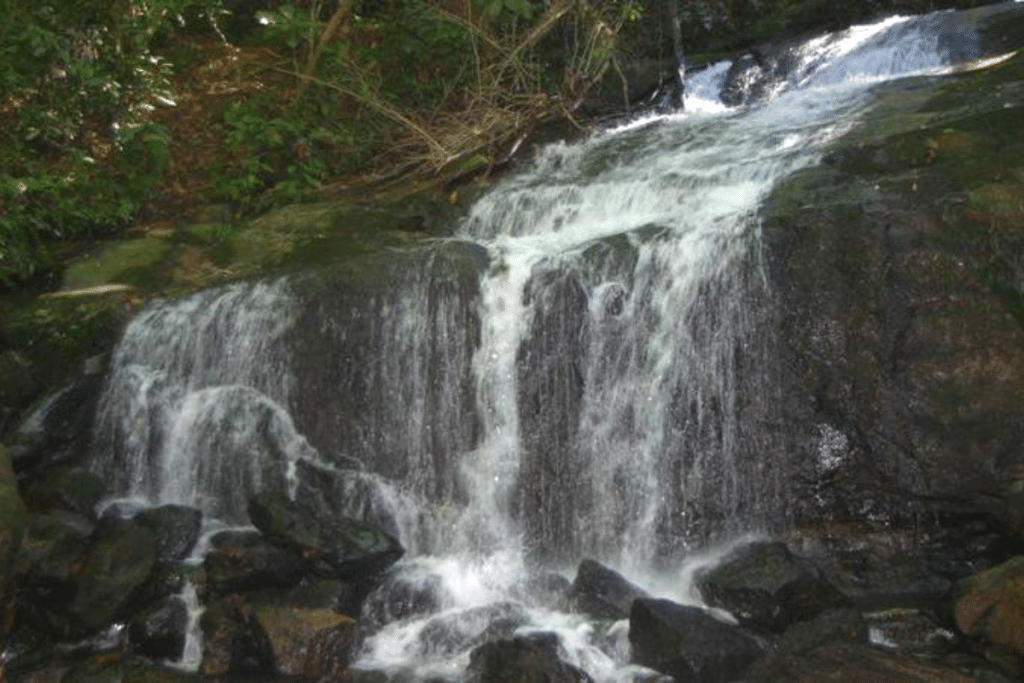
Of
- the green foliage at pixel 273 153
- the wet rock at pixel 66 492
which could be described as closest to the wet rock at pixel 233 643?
the wet rock at pixel 66 492

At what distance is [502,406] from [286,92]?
726 centimetres

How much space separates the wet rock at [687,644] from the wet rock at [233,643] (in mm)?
2167

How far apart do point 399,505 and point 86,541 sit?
7.01 ft

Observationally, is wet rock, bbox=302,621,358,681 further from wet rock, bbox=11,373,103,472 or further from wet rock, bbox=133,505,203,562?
wet rock, bbox=11,373,103,472

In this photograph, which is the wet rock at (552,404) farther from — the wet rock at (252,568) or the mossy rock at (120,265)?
the mossy rock at (120,265)

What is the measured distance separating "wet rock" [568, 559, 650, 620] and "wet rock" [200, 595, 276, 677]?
1916 mm

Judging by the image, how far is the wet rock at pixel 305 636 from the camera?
6344mm

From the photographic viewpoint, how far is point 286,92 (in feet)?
44.8

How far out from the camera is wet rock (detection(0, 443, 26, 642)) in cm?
602

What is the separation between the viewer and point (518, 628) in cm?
669

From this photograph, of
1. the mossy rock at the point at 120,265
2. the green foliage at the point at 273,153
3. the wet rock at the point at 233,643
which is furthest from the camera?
the green foliage at the point at 273,153

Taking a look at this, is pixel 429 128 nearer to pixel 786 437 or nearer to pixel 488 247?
pixel 488 247

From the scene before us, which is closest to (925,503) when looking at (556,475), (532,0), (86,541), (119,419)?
(556,475)

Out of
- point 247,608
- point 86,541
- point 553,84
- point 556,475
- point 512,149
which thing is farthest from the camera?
point 553,84
